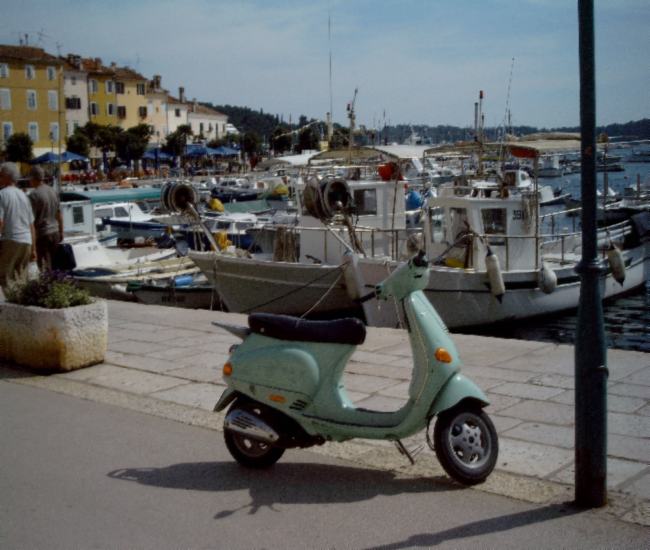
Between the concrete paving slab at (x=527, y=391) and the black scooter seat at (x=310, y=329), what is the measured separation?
2.42 metres

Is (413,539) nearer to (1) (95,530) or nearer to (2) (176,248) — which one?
(1) (95,530)

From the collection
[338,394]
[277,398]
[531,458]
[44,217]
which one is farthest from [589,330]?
[44,217]

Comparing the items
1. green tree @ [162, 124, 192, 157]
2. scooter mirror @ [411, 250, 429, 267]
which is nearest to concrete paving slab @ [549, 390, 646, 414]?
scooter mirror @ [411, 250, 429, 267]

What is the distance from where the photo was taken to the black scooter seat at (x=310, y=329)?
500cm

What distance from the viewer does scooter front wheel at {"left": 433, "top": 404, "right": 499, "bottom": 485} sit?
4750 millimetres

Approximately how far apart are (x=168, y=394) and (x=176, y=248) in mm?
17733

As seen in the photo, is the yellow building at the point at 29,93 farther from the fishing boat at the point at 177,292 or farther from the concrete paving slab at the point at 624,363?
the concrete paving slab at the point at 624,363

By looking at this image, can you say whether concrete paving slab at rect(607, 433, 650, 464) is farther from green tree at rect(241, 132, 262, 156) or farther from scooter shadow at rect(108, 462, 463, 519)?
green tree at rect(241, 132, 262, 156)

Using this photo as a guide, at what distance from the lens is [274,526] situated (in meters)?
4.41

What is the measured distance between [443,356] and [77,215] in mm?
21531

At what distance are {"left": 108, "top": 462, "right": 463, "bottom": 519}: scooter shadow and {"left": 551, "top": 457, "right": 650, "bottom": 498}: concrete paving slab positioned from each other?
70 centimetres

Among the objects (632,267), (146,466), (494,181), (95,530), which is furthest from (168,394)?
(632,267)

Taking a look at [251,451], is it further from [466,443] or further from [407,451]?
[466,443]

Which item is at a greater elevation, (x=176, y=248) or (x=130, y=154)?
(x=130, y=154)
